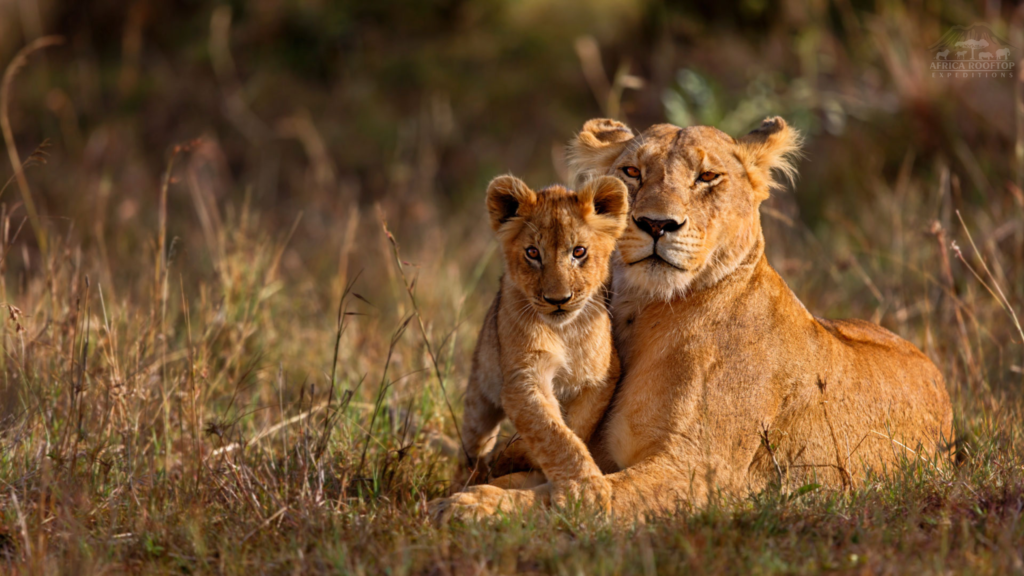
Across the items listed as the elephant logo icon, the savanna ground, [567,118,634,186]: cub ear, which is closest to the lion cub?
the savanna ground

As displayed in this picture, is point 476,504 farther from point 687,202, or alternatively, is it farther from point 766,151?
point 766,151

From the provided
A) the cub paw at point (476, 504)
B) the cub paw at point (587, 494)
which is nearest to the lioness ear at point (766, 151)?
the cub paw at point (587, 494)

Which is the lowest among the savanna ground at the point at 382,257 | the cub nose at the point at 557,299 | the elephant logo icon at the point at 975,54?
the savanna ground at the point at 382,257

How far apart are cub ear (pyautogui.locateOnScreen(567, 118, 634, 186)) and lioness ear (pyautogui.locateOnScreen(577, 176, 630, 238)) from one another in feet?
2.29

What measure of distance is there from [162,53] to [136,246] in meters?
7.28

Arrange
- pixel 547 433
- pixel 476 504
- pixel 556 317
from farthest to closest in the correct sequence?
pixel 556 317
pixel 547 433
pixel 476 504

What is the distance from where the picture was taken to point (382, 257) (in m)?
9.82

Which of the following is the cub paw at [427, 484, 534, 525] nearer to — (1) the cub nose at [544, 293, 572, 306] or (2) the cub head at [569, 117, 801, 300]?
(1) the cub nose at [544, 293, 572, 306]

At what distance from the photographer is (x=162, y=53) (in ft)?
52.7

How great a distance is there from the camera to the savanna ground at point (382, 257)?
3.71 m

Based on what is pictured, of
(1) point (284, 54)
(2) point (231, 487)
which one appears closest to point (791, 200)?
(2) point (231, 487)

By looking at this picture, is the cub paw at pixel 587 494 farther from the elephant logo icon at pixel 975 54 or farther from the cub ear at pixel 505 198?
the elephant logo icon at pixel 975 54

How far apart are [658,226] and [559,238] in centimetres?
44

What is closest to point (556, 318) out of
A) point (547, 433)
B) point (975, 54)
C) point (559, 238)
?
point (559, 238)
